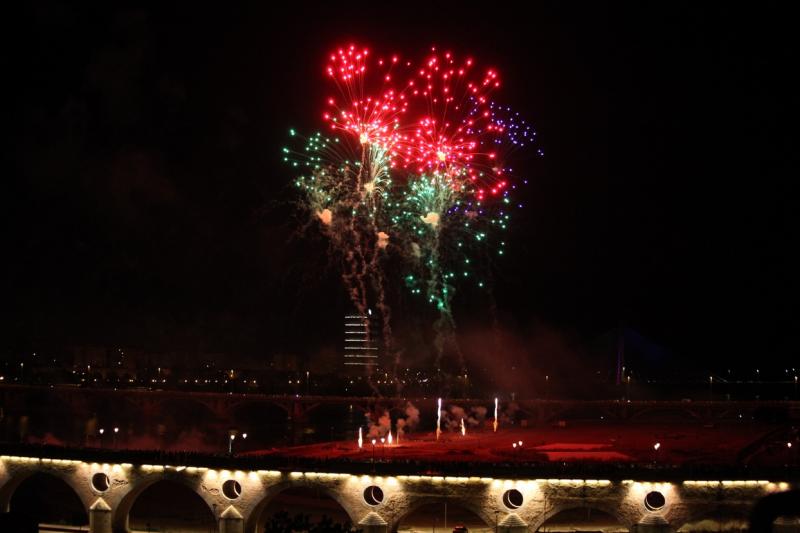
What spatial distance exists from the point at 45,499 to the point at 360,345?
220 ft

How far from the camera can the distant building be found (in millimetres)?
109438

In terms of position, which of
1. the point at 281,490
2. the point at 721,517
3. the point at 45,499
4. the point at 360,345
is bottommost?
the point at 45,499

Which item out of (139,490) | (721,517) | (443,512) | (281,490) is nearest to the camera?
(721,517)

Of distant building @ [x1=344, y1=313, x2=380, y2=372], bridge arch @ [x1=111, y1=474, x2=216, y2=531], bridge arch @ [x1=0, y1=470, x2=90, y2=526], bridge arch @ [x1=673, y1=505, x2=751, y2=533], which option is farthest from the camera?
distant building @ [x1=344, y1=313, x2=380, y2=372]

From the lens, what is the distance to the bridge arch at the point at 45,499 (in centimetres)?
3794

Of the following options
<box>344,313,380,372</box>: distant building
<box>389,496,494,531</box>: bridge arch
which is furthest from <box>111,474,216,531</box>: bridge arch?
<box>344,313,380,372</box>: distant building

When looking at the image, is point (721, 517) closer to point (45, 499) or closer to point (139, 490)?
point (139, 490)

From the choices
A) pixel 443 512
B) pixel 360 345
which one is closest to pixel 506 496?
pixel 443 512

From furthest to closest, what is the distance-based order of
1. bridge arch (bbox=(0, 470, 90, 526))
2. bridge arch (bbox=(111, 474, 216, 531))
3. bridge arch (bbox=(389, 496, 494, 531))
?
bridge arch (bbox=(0, 470, 90, 526)) < bridge arch (bbox=(111, 474, 216, 531)) < bridge arch (bbox=(389, 496, 494, 531))

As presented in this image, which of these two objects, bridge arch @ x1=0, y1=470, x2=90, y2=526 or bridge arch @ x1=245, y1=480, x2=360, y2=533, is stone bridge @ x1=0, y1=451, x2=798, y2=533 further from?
bridge arch @ x1=0, y1=470, x2=90, y2=526

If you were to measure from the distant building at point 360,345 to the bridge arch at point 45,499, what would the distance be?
6106cm

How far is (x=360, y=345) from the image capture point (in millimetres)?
111438

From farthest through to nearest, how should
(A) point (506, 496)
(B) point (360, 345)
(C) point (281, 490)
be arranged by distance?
1. (B) point (360, 345)
2. (C) point (281, 490)
3. (A) point (506, 496)

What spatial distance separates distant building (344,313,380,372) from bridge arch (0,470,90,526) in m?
61.1
